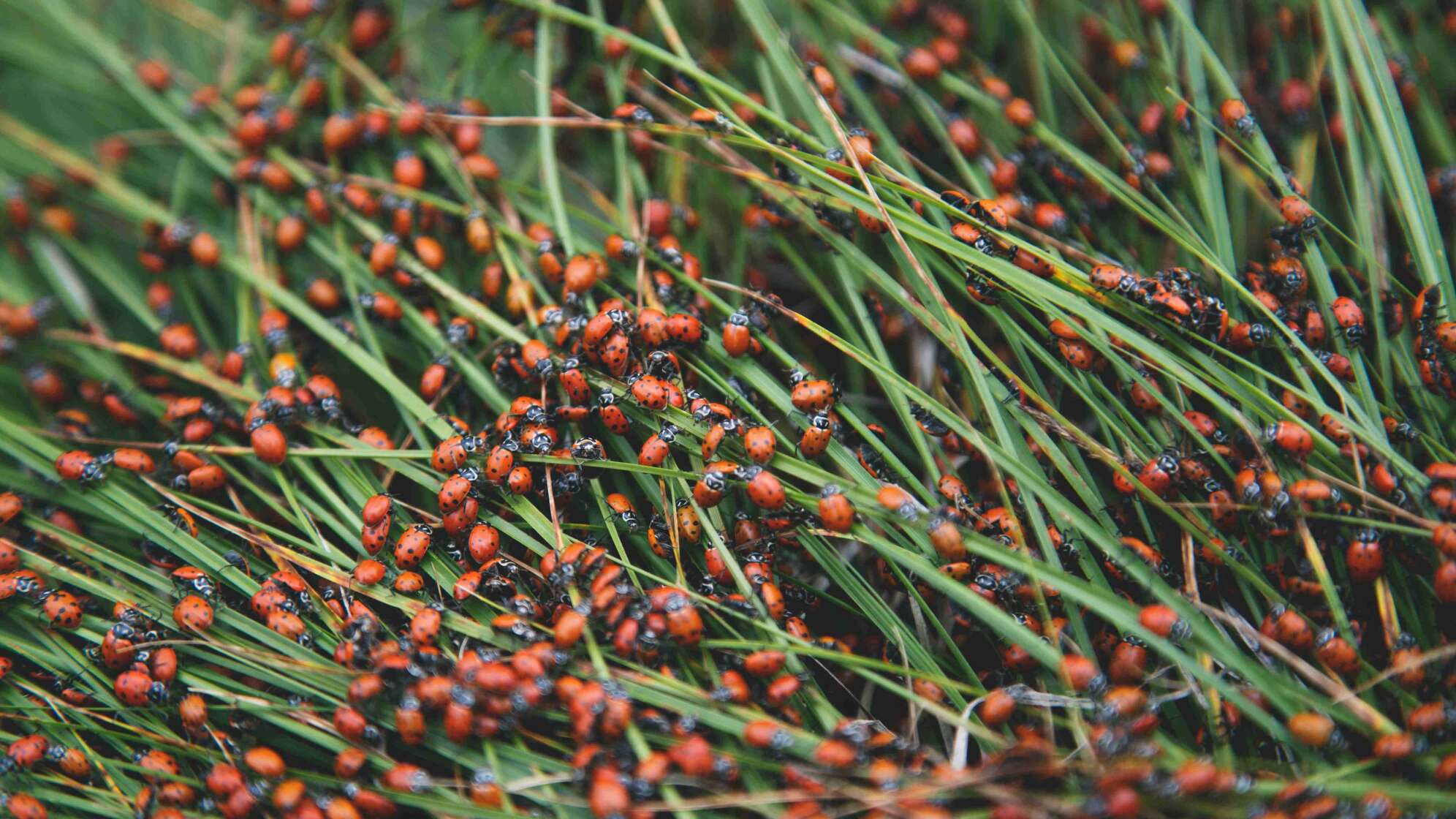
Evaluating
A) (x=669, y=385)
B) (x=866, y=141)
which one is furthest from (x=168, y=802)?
(x=866, y=141)

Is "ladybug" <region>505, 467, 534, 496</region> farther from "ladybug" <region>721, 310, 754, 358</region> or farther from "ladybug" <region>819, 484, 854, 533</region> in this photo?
"ladybug" <region>819, 484, 854, 533</region>

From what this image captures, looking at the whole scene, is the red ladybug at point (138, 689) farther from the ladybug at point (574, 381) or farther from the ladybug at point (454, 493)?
the ladybug at point (574, 381)

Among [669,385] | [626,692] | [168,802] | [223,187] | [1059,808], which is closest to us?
[1059,808]

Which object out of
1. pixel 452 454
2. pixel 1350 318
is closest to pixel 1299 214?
pixel 1350 318

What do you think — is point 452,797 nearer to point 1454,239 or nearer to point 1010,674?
point 1010,674

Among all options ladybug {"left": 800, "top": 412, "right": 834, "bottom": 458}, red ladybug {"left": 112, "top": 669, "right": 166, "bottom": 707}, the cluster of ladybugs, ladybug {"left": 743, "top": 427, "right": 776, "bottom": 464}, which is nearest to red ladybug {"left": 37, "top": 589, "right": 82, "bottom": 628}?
the cluster of ladybugs

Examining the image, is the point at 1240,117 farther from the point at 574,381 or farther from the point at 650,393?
the point at 574,381
